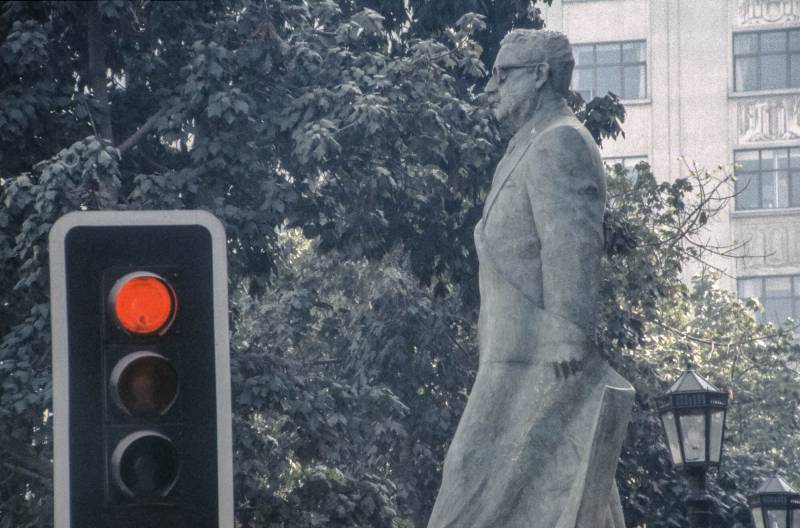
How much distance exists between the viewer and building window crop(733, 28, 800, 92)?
171ft

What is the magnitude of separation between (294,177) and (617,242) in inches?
142

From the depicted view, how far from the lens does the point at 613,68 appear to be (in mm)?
53438

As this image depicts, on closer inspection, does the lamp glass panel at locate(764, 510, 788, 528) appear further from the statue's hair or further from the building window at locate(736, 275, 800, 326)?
the building window at locate(736, 275, 800, 326)

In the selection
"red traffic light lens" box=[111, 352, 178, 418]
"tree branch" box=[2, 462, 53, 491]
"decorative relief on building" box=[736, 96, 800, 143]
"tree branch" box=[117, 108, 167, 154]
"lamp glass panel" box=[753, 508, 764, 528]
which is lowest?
"lamp glass panel" box=[753, 508, 764, 528]

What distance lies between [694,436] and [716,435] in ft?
0.60

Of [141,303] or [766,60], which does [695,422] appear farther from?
[766,60]

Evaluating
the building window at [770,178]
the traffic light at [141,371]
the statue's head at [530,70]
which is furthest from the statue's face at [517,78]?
the building window at [770,178]

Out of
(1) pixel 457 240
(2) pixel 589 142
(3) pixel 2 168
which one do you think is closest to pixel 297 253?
(1) pixel 457 240

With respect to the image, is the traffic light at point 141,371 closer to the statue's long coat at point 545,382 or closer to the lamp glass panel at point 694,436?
the statue's long coat at point 545,382

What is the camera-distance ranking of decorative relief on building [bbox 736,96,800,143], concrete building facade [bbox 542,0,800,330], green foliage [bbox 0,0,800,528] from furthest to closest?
1. decorative relief on building [bbox 736,96,800,143]
2. concrete building facade [bbox 542,0,800,330]
3. green foliage [bbox 0,0,800,528]

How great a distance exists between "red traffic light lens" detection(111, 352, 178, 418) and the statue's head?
13.7ft

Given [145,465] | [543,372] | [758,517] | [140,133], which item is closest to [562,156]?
[543,372]

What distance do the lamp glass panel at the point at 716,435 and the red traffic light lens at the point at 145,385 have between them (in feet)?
29.8

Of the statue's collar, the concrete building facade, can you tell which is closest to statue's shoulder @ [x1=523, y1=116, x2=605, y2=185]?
the statue's collar
